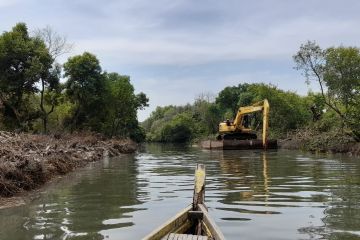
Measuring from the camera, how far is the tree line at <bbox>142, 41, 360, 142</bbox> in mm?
35625

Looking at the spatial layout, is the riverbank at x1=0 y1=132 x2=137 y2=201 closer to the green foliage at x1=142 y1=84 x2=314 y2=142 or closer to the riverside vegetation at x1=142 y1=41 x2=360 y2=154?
the riverside vegetation at x1=142 y1=41 x2=360 y2=154

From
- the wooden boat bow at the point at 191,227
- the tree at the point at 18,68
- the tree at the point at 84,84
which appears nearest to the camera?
the wooden boat bow at the point at 191,227

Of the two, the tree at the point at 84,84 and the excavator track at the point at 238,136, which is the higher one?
the tree at the point at 84,84

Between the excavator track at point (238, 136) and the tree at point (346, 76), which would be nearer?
the tree at point (346, 76)

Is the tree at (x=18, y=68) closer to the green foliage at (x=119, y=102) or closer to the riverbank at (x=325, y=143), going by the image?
the green foliage at (x=119, y=102)

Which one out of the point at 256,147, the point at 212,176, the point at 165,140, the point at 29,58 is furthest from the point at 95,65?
the point at 165,140

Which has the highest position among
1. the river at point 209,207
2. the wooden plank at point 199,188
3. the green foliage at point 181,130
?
the green foliage at point 181,130

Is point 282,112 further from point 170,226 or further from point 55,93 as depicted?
point 170,226

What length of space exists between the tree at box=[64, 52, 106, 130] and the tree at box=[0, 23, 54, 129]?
7.36 m

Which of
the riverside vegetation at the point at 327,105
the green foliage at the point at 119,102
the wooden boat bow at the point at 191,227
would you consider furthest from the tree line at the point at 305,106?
the wooden boat bow at the point at 191,227

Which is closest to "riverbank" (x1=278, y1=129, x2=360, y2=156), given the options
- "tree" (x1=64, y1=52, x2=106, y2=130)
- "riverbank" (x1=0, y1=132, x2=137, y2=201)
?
"riverbank" (x1=0, y1=132, x2=137, y2=201)

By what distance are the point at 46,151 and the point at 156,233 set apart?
1434 cm

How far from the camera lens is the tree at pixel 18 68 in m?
37.6

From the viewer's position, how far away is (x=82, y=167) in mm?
24062
